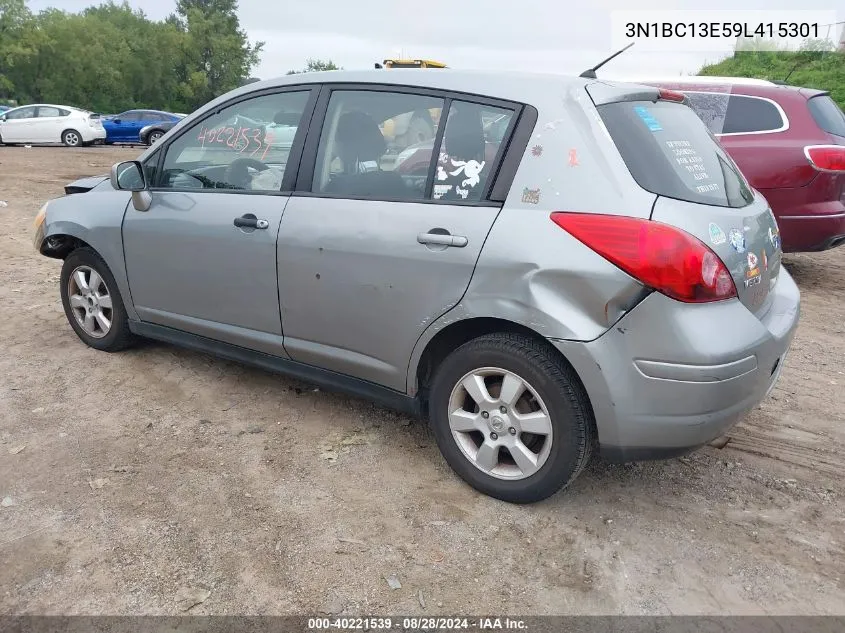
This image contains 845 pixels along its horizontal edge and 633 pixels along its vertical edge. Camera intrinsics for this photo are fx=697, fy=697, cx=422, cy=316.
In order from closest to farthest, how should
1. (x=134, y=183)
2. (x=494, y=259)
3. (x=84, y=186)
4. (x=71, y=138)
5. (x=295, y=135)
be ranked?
(x=494, y=259), (x=295, y=135), (x=134, y=183), (x=84, y=186), (x=71, y=138)

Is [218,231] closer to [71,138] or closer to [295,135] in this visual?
[295,135]

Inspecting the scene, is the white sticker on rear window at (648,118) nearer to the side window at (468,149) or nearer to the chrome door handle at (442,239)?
the side window at (468,149)

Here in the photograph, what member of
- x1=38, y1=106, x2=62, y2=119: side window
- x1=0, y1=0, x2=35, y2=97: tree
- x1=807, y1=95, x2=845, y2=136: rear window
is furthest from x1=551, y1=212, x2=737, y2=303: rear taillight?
x1=0, y1=0, x2=35, y2=97: tree

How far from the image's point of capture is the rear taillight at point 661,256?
241cm

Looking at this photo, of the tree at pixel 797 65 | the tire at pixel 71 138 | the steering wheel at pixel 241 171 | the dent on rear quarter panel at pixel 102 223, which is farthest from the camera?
the tire at pixel 71 138

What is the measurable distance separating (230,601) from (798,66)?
88.4 feet

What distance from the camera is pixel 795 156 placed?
5848 mm

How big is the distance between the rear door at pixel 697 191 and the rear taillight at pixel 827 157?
332 cm

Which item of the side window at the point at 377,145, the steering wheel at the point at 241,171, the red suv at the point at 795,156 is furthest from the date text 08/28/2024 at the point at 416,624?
the red suv at the point at 795,156

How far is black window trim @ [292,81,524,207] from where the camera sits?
2764 mm

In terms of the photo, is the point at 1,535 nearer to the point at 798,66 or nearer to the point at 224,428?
the point at 224,428

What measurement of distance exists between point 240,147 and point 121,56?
61.7 metres

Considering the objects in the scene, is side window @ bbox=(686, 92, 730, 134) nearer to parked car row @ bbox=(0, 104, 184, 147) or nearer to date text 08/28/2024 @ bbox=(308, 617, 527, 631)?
date text 08/28/2024 @ bbox=(308, 617, 527, 631)

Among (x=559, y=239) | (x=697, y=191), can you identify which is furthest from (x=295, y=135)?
(x=697, y=191)
